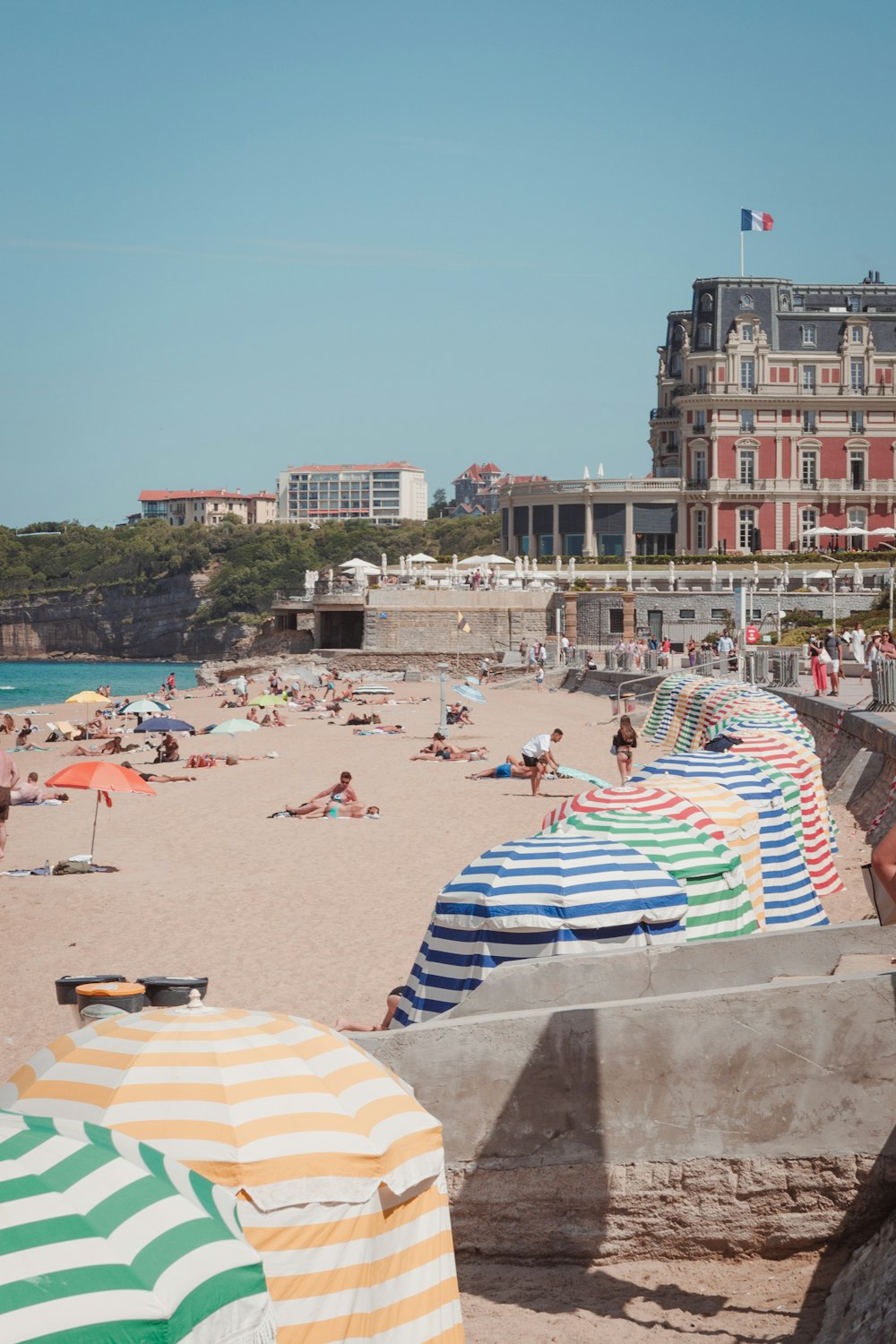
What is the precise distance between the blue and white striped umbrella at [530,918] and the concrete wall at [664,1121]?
126 centimetres

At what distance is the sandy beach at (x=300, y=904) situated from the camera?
233 inches

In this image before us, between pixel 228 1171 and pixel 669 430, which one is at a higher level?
pixel 669 430

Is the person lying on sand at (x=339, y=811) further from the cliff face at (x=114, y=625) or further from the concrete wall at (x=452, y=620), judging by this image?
the cliff face at (x=114, y=625)

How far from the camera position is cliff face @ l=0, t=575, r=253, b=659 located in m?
126

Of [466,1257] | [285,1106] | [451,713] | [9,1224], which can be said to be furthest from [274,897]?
[451,713]

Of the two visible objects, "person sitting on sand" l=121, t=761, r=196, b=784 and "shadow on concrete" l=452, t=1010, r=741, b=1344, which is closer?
"shadow on concrete" l=452, t=1010, r=741, b=1344

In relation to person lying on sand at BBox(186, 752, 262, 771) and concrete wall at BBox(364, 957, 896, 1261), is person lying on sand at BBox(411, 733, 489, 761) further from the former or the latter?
concrete wall at BBox(364, 957, 896, 1261)

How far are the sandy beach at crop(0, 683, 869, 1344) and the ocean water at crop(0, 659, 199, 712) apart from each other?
33.8 m

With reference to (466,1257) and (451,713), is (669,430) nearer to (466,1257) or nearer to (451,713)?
(451,713)

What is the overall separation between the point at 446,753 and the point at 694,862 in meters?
18.0

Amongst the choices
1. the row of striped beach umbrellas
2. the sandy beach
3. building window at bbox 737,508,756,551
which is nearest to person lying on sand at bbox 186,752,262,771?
the sandy beach

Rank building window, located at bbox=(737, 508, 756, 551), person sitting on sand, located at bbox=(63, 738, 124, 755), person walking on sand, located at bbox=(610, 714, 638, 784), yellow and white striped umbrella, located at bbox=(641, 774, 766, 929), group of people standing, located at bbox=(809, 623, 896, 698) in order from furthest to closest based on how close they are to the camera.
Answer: building window, located at bbox=(737, 508, 756, 551)
person sitting on sand, located at bbox=(63, 738, 124, 755)
group of people standing, located at bbox=(809, 623, 896, 698)
person walking on sand, located at bbox=(610, 714, 638, 784)
yellow and white striped umbrella, located at bbox=(641, 774, 766, 929)

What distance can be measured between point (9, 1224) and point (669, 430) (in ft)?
219

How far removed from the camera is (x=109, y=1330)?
3037 millimetres
